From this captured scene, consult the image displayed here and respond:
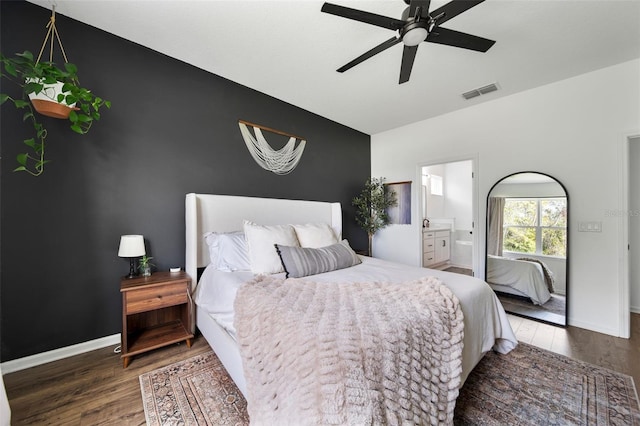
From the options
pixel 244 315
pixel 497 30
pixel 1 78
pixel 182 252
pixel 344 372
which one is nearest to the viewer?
pixel 344 372

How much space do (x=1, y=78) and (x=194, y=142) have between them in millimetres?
1319

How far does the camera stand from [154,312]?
233 cm

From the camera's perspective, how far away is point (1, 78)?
1.78 metres

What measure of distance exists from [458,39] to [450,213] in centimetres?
497

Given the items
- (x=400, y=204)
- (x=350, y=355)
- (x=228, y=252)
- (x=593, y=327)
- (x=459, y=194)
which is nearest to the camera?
(x=350, y=355)

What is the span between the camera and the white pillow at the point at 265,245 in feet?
7.13

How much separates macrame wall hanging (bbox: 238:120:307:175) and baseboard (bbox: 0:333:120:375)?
2.32m

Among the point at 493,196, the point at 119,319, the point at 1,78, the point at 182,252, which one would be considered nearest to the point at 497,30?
the point at 493,196

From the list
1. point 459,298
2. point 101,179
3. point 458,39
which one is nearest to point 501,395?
point 459,298

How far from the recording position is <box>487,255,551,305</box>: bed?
2.93 m

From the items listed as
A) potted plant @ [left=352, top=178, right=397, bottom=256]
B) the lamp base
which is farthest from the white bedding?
potted plant @ [left=352, top=178, right=397, bottom=256]

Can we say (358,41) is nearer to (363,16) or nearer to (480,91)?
(363,16)

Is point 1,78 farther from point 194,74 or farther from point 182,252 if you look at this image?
point 182,252

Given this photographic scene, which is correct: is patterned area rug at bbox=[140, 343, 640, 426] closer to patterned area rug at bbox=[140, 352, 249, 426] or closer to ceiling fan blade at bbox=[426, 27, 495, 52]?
patterned area rug at bbox=[140, 352, 249, 426]
